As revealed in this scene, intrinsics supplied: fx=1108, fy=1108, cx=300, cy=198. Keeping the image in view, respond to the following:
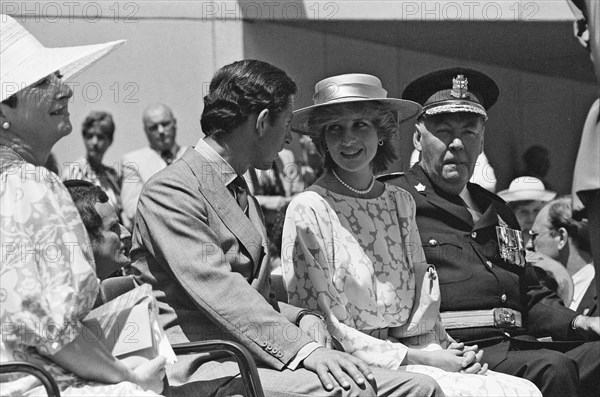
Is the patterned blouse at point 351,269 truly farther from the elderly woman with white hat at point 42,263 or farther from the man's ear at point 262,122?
the elderly woman with white hat at point 42,263

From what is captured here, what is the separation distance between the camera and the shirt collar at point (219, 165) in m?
4.09

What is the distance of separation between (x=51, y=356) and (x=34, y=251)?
1.04 feet

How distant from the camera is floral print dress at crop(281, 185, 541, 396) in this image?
4195mm

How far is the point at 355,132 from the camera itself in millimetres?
4500

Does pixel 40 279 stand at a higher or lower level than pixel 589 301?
higher

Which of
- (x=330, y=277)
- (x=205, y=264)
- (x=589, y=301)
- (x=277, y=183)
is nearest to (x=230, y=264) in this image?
(x=205, y=264)

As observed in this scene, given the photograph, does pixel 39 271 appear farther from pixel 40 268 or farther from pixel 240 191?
pixel 240 191

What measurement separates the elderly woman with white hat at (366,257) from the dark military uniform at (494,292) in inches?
7.6

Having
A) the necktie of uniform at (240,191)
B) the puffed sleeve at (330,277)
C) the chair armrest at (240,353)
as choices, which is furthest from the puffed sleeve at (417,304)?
the chair armrest at (240,353)

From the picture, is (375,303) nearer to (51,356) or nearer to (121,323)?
(121,323)

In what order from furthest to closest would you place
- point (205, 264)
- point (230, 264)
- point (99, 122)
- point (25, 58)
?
1. point (99, 122)
2. point (230, 264)
3. point (205, 264)
4. point (25, 58)

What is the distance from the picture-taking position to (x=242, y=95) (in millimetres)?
4133

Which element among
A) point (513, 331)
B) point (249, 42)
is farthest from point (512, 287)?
point (249, 42)

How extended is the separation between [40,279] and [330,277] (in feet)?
4.61
